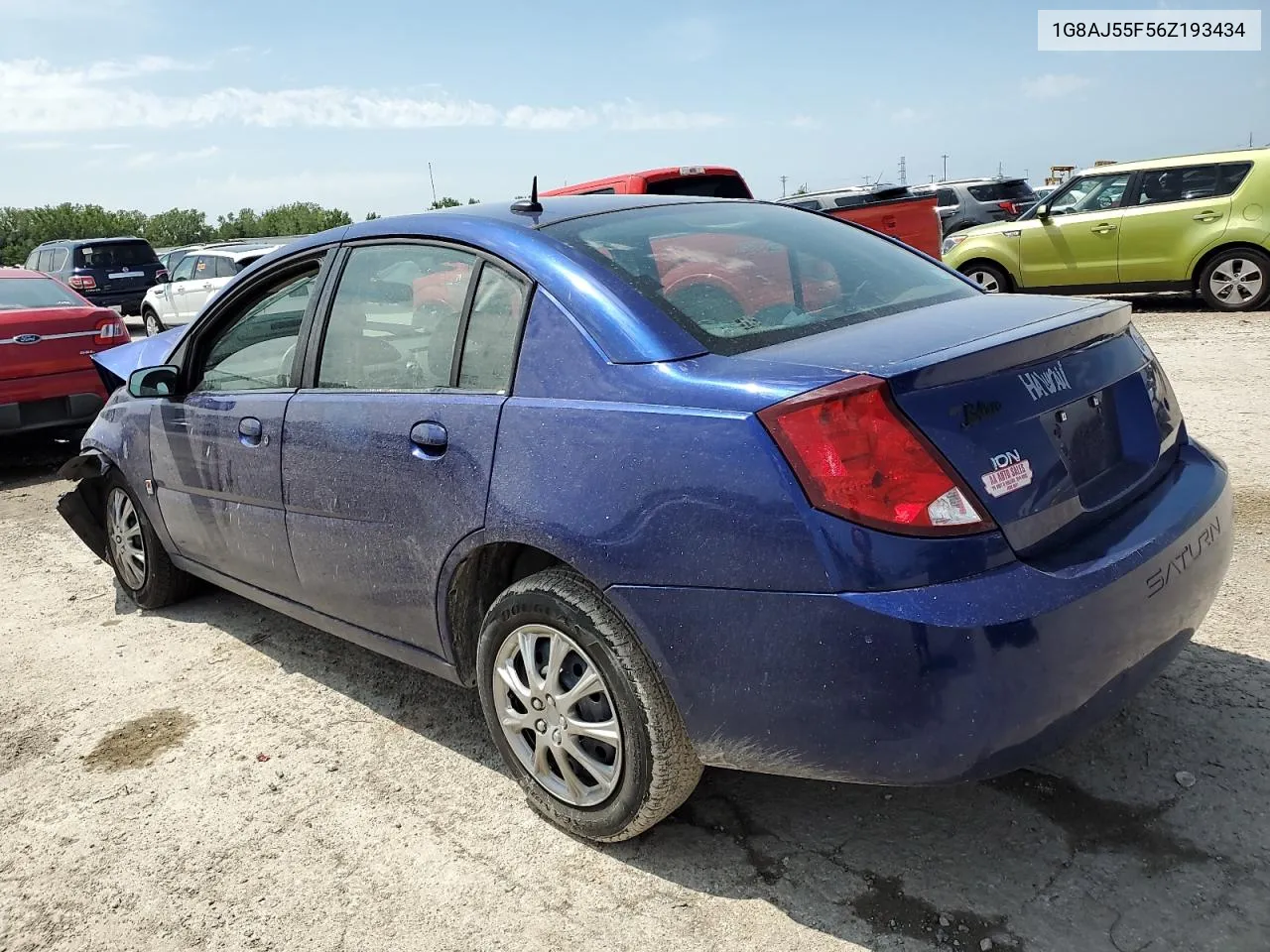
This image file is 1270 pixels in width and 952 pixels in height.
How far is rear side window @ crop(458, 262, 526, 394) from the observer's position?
8.91 ft

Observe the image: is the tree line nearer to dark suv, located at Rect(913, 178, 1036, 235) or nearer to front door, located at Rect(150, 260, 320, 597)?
dark suv, located at Rect(913, 178, 1036, 235)

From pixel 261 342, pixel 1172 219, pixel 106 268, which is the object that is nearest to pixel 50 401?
Result: pixel 261 342

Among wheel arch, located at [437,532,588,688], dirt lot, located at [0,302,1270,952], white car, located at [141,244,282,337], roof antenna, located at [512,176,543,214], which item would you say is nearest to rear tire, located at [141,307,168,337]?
white car, located at [141,244,282,337]

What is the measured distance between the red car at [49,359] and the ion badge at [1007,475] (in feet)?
24.0

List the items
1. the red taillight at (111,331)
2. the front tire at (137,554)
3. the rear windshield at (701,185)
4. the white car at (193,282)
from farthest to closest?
1. the white car at (193,282)
2. the rear windshield at (701,185)
3. the red taillight at (111,331)
4. the front tire at (137,554)

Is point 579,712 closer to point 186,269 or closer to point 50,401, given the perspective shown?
point 50,401

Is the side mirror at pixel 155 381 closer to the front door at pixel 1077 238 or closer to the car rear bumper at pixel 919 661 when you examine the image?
the car rear bumper at pixel 919 661

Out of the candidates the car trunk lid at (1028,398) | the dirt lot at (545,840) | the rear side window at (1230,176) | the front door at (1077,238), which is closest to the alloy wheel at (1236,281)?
the rear side window at (1230,176)

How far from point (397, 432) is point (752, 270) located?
42.9 inches

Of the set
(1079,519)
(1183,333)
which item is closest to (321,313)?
(1079,519)

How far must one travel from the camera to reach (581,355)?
251cm

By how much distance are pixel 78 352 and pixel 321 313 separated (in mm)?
5470

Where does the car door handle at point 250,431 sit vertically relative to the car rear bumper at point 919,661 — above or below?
above

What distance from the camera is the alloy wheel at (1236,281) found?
34.3 feet
